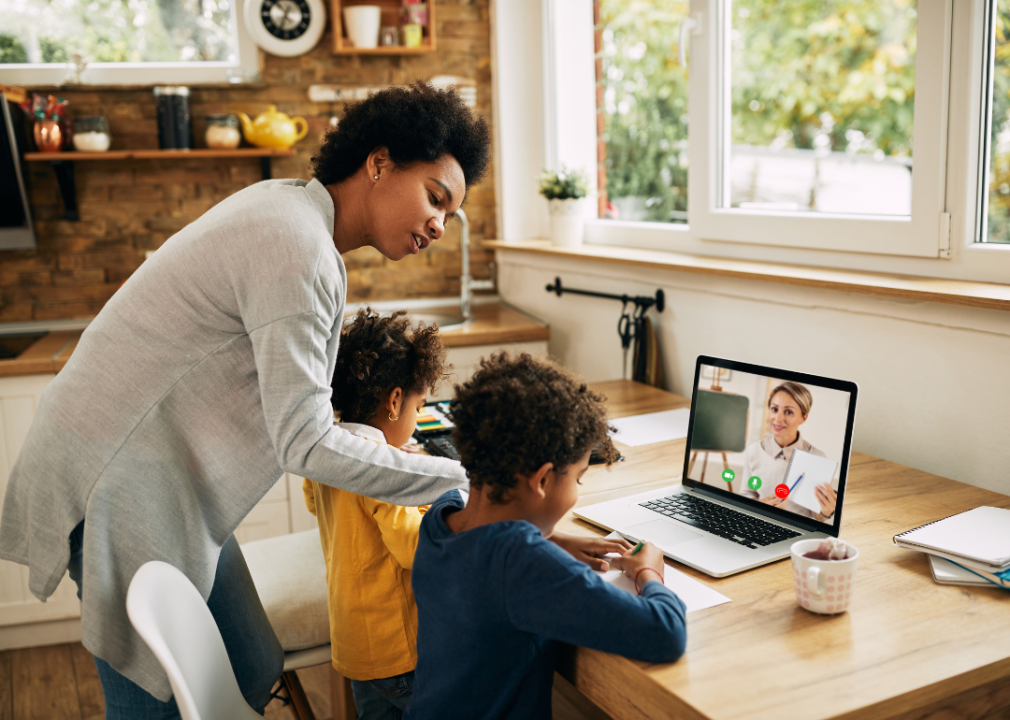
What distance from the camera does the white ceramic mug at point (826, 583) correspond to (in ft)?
3.26

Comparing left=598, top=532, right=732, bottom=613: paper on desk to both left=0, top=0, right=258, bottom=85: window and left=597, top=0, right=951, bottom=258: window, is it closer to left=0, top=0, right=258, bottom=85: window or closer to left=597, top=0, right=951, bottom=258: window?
left=597, top=0, right=951, bottom=258: window

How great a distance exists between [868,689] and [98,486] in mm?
995

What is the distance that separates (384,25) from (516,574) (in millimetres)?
2489

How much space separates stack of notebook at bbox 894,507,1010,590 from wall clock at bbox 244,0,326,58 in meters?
2.49

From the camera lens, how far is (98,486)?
1.16m

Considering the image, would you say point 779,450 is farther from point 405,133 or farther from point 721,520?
point 405,133

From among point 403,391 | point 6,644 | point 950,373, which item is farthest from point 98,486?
point 6,644

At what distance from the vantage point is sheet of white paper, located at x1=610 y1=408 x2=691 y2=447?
5.74 feet

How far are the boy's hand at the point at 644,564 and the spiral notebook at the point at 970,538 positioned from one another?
347mm

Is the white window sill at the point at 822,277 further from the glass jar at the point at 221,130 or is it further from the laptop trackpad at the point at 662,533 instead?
the glass jar at the point at 221,130

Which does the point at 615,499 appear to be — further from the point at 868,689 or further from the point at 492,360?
the point at 868,689

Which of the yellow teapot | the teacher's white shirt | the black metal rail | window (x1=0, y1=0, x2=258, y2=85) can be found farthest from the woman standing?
window (x1=0, y1=0, x2=258, y2=85)

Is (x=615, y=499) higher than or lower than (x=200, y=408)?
lower

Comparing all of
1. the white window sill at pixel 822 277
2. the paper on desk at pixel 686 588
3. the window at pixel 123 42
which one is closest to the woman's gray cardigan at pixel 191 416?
the paper on desk at pixel 686 588
